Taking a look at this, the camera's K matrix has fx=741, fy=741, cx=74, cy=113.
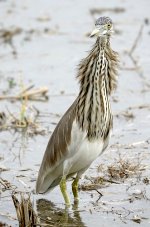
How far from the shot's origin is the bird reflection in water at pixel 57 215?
6898 millimetres

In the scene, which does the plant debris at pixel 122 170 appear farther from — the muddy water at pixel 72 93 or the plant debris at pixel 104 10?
the plant debris at pixel 104 10

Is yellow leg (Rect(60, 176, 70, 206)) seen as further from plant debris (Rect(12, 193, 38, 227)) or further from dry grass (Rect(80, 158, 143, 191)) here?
plant debris (Rect(12, 193, 38, 227))

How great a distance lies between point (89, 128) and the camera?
6.99 meters

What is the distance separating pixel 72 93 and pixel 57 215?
4.14m

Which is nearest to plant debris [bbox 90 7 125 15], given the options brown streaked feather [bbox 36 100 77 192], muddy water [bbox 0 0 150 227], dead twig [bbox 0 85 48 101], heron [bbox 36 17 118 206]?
muddy water [bbox 0 0 150 227]

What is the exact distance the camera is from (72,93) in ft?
36.3

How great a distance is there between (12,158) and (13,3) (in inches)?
338

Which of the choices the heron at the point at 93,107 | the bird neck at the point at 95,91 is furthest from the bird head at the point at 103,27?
the bird neck at the point at 95,91

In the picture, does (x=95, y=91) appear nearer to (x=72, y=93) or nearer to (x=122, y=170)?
(x=122, y=170)

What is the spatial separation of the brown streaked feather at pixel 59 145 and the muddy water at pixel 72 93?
337 millimetres

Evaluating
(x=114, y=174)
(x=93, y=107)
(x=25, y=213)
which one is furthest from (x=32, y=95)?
(x=25, y=213)

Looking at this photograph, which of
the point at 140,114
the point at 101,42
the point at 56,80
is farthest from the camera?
the point at 56,80

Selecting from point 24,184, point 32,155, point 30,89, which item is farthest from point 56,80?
point 24,184

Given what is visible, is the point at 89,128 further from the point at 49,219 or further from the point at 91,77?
the point at 49,219
